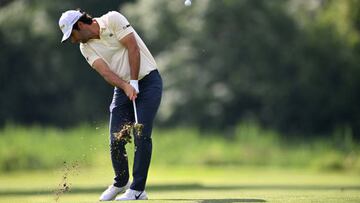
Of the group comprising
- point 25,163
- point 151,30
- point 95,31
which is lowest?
point 95,31

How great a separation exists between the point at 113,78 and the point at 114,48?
36cm

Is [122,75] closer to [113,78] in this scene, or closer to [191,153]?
[113,78]

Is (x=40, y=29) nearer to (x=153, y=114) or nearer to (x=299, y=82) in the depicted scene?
(x=299, y=82)

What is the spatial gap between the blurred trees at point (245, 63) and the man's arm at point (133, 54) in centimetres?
1983

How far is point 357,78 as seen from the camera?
31766mm

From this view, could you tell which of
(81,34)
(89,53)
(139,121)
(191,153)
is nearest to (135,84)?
(139,121)

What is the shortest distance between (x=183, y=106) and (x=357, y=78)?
193 inches

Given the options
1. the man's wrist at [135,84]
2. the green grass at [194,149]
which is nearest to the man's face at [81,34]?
the man's wrist at [135,84]

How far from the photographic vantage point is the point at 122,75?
11.3 m

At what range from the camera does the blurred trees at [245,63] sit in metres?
31.7

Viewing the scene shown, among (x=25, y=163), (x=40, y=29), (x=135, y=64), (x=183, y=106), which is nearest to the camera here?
(x=135, y=64)

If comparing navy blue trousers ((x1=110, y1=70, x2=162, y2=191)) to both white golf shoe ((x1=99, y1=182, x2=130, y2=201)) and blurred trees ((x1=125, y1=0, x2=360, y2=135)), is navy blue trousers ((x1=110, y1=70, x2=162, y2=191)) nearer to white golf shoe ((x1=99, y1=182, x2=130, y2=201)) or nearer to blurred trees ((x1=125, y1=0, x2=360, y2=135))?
white golf shoe ((x1=99, y1=182, x2=130, y2=201))

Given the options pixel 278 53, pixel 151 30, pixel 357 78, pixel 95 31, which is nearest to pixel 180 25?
pixel 151 30

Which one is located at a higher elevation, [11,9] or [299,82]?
[11,9]
